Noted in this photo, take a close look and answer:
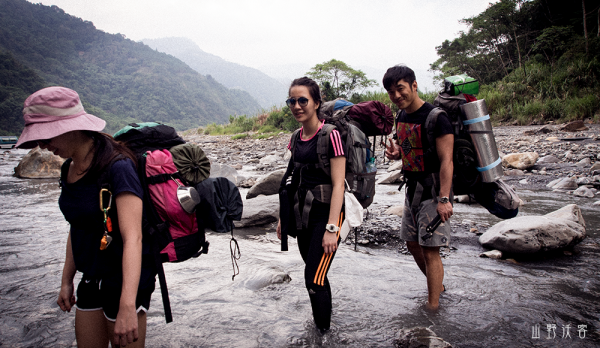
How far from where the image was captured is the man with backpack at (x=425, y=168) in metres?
2.51

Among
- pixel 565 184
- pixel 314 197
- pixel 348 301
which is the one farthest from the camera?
pixel 565 184

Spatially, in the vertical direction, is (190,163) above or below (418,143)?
above

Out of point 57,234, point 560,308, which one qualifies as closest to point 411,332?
point 560,308

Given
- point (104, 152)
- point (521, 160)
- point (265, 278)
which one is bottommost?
point (521, 160)

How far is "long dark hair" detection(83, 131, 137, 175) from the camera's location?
1.55 metres

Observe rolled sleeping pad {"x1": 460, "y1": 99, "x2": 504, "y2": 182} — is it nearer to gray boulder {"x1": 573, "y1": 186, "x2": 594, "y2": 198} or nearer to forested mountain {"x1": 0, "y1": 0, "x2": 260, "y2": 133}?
gray boulder {"x1": 573, "y1": 186, "x2": 594, "y2": 198}

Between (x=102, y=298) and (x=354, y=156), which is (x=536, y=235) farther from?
(x=102, y=298)

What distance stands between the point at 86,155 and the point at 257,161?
1254cm

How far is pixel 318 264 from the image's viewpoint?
2.27m

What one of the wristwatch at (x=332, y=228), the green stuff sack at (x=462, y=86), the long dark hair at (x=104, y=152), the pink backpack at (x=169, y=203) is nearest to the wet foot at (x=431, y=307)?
the wristwatch at (x=332, y=228)

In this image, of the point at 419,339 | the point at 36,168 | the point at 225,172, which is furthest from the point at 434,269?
the point at 36,168

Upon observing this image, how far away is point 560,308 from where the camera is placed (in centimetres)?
280

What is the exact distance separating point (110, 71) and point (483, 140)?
14688 cm

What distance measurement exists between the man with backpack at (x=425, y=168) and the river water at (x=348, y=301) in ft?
1.37
